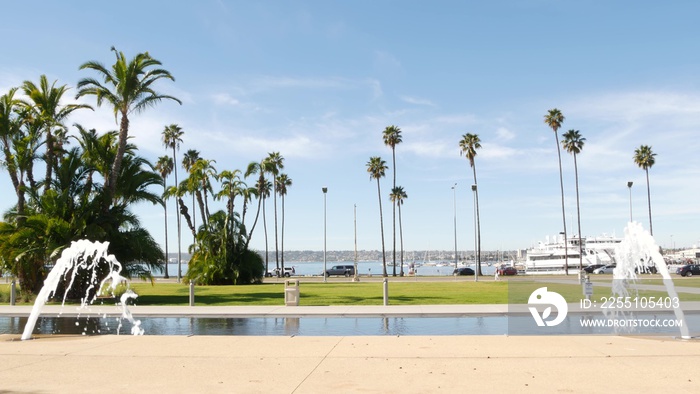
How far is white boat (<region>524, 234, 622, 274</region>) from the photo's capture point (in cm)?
10812

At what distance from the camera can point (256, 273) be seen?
147 feet

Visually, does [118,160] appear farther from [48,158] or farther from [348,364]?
[348,364]

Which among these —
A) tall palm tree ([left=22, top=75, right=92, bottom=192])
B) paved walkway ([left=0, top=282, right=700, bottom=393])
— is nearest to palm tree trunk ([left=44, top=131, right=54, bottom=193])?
tall palm tree ([left=22, top=75, right=92, bottom=192])

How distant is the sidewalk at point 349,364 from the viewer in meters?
8.75

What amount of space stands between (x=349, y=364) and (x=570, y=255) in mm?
108353

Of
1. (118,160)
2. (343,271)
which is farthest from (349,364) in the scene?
(343,271)

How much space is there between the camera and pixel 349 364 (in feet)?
34.8

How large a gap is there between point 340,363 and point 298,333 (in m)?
5.00

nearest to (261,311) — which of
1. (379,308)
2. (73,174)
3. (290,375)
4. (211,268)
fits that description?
(379,308)

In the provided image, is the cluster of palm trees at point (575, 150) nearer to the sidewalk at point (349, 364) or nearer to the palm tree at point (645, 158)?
the palm tree at point (645, 158)

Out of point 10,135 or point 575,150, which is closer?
point 10,135

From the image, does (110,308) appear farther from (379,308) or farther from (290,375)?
(290,375)

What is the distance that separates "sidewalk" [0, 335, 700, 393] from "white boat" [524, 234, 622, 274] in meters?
95.5

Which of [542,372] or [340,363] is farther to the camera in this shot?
[340,363]
